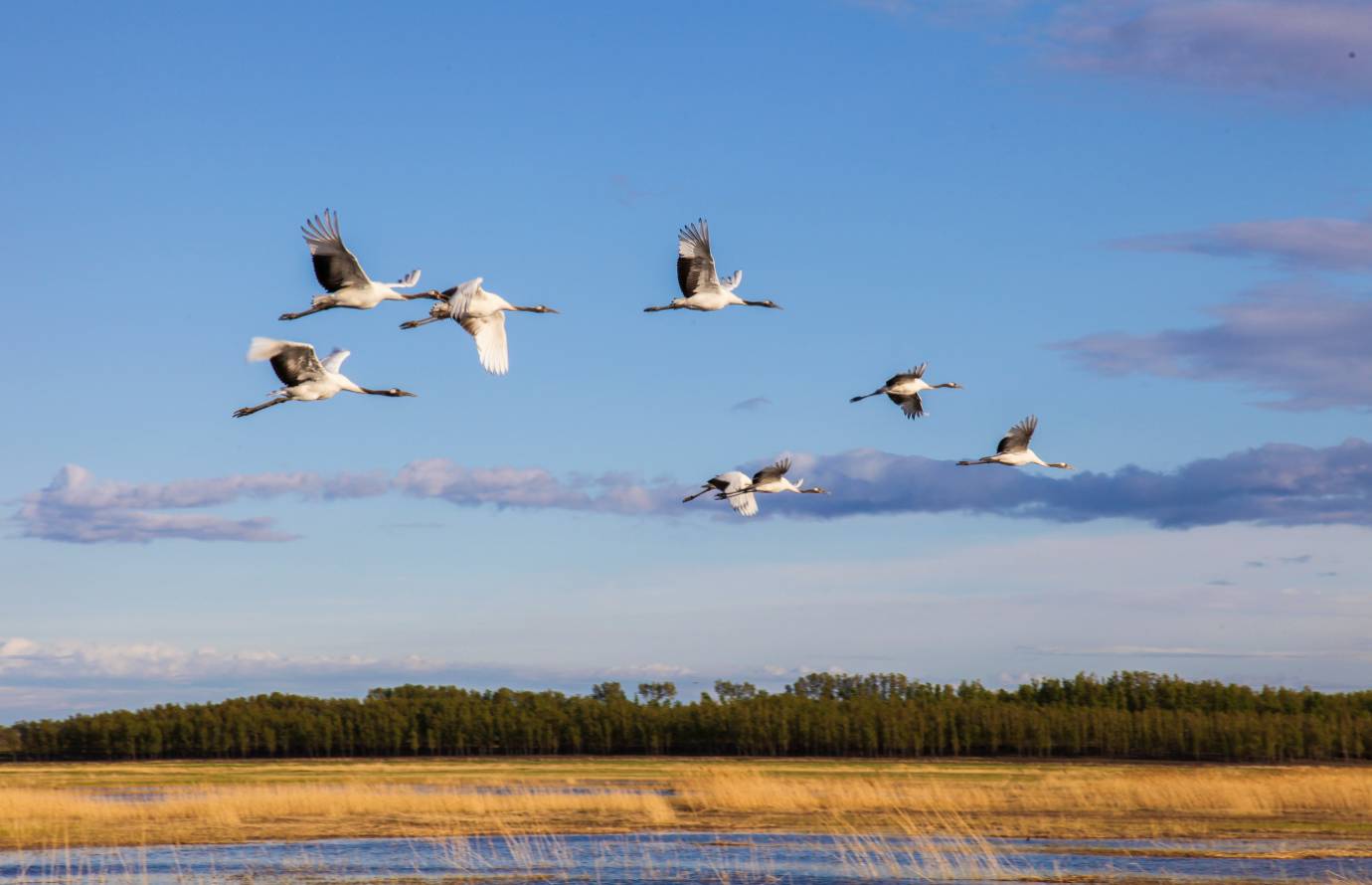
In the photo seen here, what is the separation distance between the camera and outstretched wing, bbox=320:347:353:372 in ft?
79.0

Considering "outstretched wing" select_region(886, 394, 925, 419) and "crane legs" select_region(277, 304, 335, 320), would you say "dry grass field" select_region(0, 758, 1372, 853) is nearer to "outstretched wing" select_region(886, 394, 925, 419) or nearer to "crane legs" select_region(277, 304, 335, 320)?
"outstretched wing" select_region(886, 394, 925, 419)

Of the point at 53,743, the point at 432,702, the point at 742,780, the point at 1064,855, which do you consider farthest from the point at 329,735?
the point at 1064,855

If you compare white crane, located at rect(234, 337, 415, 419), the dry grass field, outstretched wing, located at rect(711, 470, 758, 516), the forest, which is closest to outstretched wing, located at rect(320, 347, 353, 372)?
white crane, located at rect(234, 337, 415, 419)

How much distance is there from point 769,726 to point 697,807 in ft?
134

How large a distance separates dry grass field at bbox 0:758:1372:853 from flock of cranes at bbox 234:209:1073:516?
11.1m

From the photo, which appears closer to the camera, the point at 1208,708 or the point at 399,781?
the point at 399,781

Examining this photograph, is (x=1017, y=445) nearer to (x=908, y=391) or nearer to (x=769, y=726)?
(x=908, y=391)

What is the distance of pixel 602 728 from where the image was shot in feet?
295

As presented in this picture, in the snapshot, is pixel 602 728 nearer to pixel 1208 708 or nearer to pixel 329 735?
pixel 329 735

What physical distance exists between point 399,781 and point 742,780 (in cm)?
1493

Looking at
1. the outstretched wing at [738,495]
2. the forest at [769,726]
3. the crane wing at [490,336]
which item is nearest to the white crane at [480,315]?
the crane wing at [490,336]

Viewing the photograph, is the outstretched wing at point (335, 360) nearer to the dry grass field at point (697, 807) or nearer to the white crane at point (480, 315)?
the white crane at point (480, 315)

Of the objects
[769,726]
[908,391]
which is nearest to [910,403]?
[908,391]

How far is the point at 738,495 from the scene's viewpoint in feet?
100
